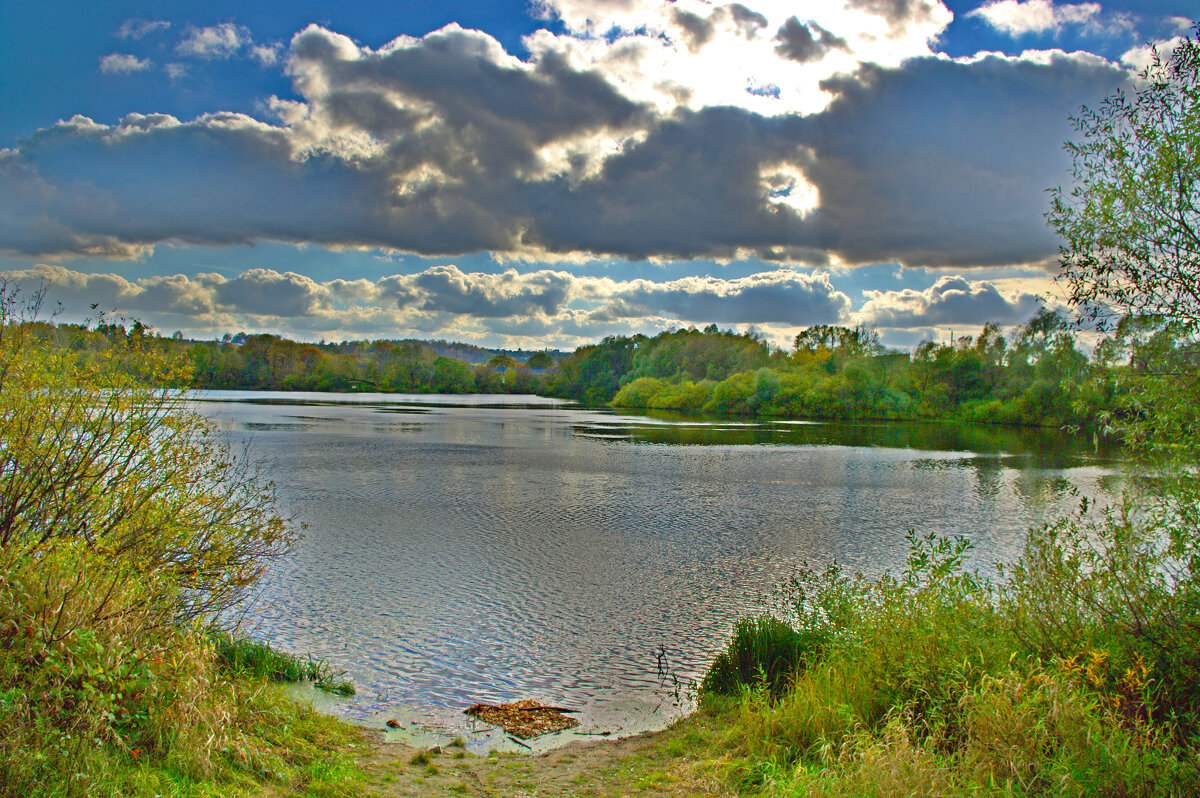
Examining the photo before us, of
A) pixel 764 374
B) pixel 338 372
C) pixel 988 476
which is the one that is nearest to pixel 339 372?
pixel 338 372

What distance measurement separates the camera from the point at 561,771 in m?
7.33

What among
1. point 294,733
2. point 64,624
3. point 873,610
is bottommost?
point 294,733

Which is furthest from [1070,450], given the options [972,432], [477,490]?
[477,490]

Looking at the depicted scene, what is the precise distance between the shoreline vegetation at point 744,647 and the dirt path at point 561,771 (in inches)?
1.6

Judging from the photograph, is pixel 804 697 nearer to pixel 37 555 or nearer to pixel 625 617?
pixel 625 617

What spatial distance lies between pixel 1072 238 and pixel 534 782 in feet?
30.8

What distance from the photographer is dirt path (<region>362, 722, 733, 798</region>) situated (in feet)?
21.7

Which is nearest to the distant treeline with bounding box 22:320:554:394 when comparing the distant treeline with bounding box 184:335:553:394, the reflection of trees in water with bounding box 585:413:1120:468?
the distant treeline with bounding box 184:335:553:394

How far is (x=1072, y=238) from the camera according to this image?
9016 mm

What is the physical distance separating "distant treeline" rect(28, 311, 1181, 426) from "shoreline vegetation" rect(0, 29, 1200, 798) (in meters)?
0.53

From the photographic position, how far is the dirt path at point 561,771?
662 centimetres

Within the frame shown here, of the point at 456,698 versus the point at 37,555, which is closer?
the point at 37,555

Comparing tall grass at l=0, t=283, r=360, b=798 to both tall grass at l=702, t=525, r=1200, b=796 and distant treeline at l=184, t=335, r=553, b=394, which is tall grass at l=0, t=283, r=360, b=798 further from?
distant treeline at l=184, t=335, r=553, b=394

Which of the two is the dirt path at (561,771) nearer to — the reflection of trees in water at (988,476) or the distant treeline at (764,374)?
the distant treeline at (764,374)
